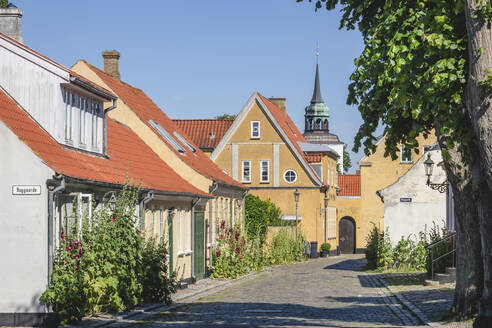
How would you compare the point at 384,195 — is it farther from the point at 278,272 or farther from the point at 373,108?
the point at 373,108

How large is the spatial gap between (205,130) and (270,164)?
221 inches

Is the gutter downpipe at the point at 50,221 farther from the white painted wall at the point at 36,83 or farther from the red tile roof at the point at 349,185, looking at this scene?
the red tile roof at the point at 349,185

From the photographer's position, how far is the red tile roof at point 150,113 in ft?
99.9

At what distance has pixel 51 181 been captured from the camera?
15203mm

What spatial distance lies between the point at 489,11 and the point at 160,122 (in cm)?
2434

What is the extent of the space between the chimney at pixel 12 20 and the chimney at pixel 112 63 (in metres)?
15.7

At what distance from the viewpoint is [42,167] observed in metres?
15.3

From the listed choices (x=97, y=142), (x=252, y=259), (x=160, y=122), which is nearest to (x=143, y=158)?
(x=97, y=142)

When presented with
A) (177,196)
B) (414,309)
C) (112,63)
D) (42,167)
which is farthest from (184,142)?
(42,167)

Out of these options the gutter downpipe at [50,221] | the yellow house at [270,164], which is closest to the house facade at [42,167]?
the gutter downpipe at [50,221]

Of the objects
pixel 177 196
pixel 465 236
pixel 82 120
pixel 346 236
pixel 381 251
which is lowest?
pixel 346 236

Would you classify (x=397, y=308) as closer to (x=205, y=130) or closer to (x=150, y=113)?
(x=150, y=113)

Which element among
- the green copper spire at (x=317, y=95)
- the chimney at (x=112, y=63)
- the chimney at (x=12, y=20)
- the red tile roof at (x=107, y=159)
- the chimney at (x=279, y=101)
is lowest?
the red tile roof at (x=107, y=159)

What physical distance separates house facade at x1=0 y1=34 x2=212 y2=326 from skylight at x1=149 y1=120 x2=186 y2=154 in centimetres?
766
